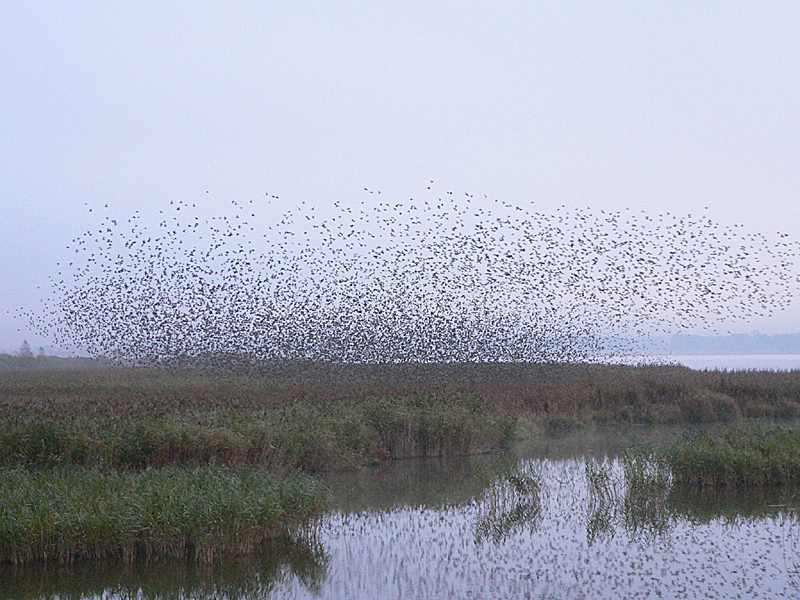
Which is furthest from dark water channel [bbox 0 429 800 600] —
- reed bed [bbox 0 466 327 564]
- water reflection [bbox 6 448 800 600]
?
reed bed [bbox 0 466 327 564]

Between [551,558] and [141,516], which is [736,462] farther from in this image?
[141,516]

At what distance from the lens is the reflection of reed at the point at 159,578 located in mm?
9414

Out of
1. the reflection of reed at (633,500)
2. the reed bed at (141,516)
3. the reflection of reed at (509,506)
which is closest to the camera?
the reed bed at (141,516)

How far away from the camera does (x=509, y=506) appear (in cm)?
1409

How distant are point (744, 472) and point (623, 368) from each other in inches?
1023

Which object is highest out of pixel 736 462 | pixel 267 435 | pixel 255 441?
pixel 267 435

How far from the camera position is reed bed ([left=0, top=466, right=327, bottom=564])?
10.2 meters

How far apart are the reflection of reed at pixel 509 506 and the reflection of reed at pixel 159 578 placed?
314cm

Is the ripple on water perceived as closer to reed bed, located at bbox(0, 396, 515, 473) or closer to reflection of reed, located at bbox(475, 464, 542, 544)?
reflection of reed, located at bbox(475, 464, 542, 544)

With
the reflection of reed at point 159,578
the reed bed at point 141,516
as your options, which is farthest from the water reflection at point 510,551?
the reed bed at point 141,516

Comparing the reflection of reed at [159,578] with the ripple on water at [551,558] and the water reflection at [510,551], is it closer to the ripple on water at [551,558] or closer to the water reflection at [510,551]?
the water reflection at [510,551]

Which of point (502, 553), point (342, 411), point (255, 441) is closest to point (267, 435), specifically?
point (255, 441)

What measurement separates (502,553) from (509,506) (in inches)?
118

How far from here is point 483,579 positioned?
9.91 m
